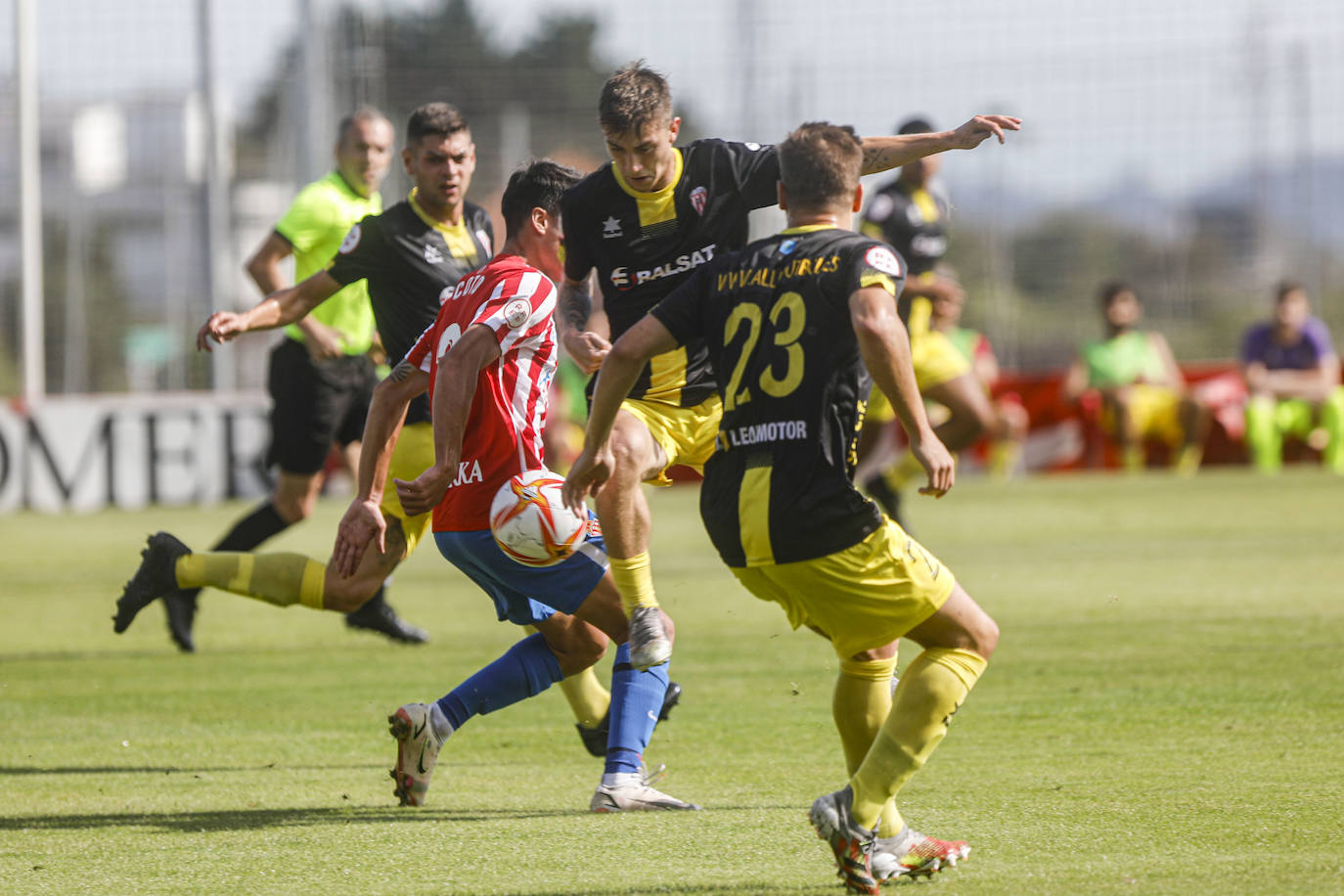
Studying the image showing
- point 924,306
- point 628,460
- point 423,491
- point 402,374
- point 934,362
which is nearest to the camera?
point 423,491

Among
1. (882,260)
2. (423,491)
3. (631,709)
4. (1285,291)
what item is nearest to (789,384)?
(882,260)

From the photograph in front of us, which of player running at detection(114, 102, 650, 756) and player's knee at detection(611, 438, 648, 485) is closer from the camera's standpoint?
player's knee at detection(611, 438, 648, 485)

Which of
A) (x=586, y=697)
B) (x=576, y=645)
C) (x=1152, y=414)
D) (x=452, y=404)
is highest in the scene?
(x=452, y=404)

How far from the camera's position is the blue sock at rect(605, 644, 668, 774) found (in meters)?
4.96

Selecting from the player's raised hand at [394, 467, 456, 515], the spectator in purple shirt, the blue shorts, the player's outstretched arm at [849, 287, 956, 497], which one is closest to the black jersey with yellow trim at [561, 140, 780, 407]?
the blue shorts

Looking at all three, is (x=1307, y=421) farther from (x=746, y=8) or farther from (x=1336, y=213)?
(x=746, y=8)

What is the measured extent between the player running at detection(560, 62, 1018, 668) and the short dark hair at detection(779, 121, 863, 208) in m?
1.20

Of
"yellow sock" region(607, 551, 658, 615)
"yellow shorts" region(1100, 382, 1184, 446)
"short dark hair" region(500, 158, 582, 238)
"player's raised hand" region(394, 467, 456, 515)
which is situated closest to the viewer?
"player's raised hand" region(394, 467, 456, 515)

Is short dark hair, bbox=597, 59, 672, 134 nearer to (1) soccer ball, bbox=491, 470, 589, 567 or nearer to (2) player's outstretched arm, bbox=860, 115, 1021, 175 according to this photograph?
(2) player's outstretched arm, bbox=860, 115, 1021, 175

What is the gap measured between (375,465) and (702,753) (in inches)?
58.9

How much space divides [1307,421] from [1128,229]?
470cm

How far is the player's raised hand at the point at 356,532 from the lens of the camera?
5.02m

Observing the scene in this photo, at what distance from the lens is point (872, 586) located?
13.0 ft

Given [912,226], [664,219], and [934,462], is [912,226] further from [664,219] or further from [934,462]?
[934,462]
